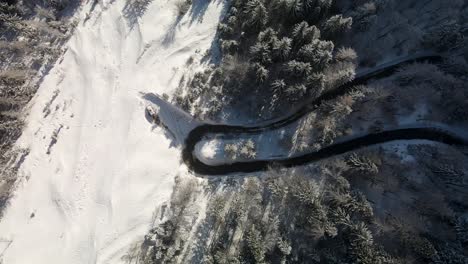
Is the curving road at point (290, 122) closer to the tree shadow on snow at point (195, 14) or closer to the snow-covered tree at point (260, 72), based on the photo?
the snow-covered tree at point (260, 72)

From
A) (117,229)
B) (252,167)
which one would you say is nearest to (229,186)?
(252,167)

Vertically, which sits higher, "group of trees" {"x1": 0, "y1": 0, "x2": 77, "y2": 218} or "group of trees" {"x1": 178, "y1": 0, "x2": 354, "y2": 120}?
"group of trees" {"x1": 0, "y1": 0, "x2": 77, "y2": 218}

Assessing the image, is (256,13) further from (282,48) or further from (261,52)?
(282,48)

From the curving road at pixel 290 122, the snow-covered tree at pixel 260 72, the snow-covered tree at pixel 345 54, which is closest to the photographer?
the snow-covered tree at pixel 260 72

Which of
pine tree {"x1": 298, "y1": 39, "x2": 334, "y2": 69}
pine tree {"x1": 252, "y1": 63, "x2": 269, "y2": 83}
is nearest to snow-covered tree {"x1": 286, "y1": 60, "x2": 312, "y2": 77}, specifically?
pine tree {"x1": 298, "y1": 39, "x2": 334, "y2": 69}

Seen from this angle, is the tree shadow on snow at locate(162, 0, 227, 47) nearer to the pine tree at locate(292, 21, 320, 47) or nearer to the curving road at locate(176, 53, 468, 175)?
the pine tree at locate(292, 21, 320, 47)

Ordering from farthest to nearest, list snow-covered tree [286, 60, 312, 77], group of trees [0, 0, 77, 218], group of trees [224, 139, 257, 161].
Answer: group of trees [224, 139, 257, 161], group of trees [0, 0, 77, 218], snow-covered tree [286, 60, 312, 77]

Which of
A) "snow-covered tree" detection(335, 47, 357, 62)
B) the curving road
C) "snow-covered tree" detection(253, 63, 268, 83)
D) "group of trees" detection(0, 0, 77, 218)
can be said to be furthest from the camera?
the curving road

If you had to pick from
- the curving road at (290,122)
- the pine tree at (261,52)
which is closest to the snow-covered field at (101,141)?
the curving road at (290,122)
